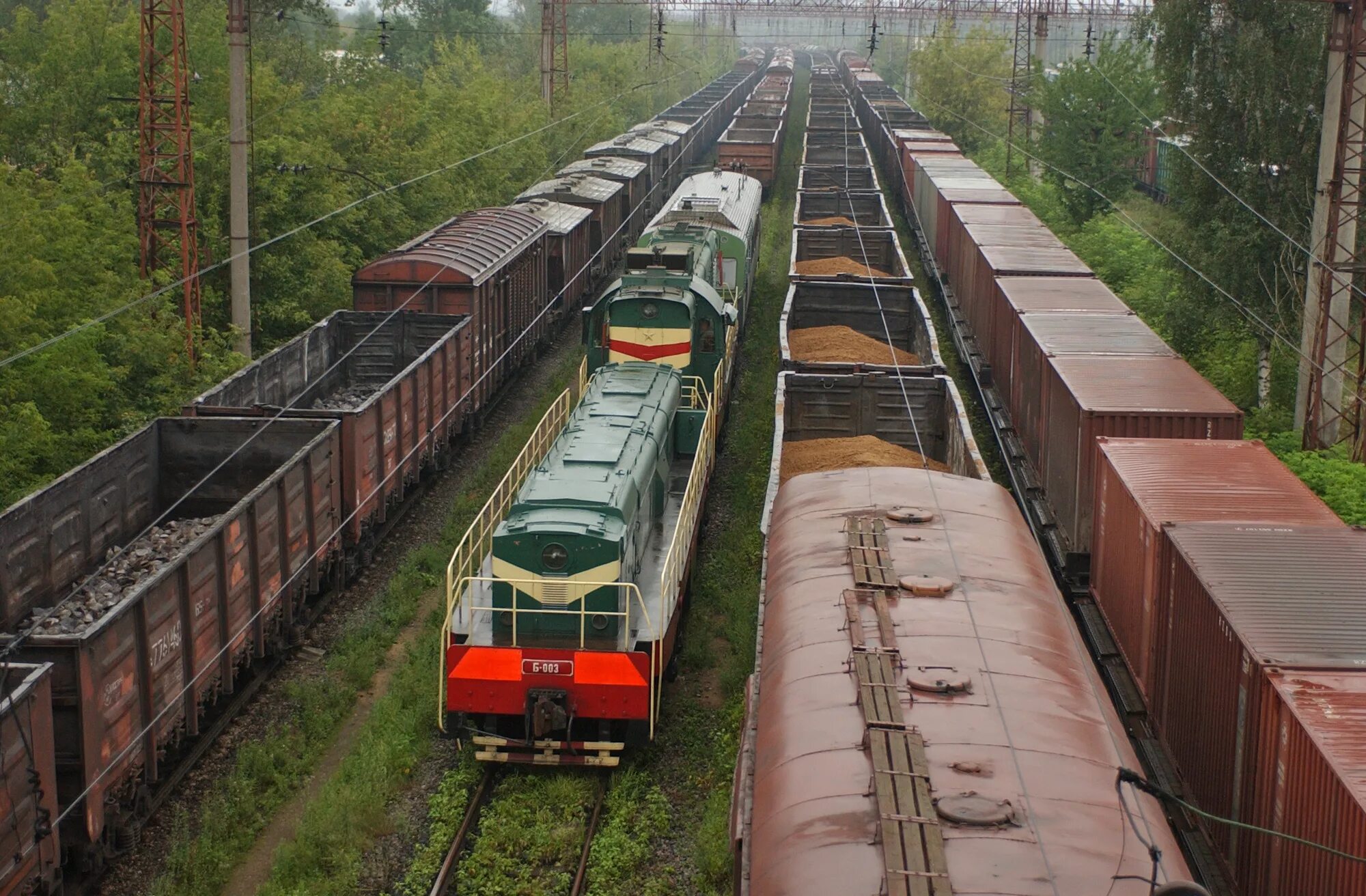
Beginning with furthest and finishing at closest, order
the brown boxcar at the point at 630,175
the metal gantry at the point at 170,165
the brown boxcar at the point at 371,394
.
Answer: the brown boxcar at the point at 630,175, the metal gantry at the point at 170,165, the brown boxcar at the point at 371,394

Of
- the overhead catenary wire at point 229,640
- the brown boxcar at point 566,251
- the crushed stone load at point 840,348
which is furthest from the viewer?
the brown boxcar at point 566,251

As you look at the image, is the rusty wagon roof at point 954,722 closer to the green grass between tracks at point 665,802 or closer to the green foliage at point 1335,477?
the green grass between tracks at point 665,802

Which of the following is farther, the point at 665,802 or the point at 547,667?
the point at 665,802

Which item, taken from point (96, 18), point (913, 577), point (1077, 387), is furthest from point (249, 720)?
point (96, 18)

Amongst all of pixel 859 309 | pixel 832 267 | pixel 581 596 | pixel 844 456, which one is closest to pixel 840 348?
pixel 859 309

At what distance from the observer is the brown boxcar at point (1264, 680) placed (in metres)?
7.91

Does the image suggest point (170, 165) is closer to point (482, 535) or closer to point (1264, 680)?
point (482, 535)

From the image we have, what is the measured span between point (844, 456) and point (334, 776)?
671 cm

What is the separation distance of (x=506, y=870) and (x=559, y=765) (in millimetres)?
1636

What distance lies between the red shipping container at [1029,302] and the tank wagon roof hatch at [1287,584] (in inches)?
411

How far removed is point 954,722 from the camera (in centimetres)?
792

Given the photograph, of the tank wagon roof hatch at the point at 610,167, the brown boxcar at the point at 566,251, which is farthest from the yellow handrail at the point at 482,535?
the tank wagon roof hatch at the point at 610,167

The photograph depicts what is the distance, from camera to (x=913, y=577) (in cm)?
992

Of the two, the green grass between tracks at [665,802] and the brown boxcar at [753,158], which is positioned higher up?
the brown boxcar at [753,158]
